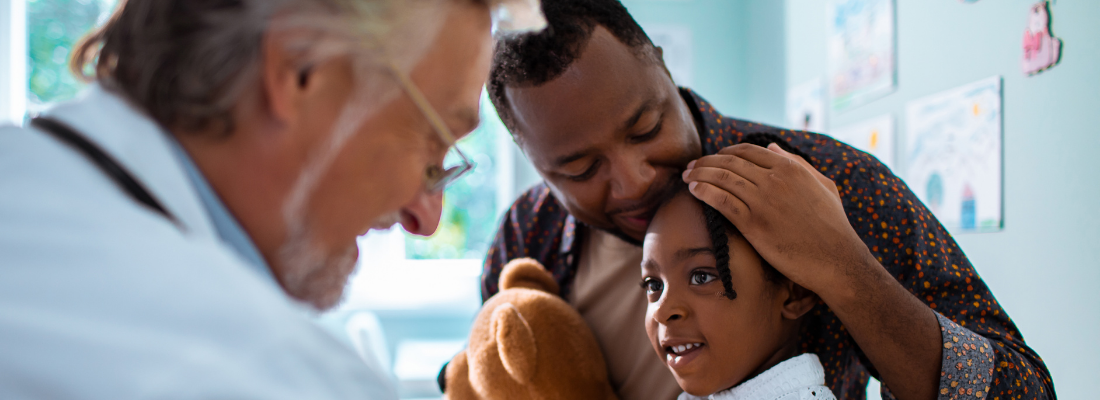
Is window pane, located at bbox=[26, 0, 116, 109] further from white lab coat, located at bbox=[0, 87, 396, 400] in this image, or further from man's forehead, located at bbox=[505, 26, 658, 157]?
white lab coat, located at bbox=[0, 87, 396, 400]

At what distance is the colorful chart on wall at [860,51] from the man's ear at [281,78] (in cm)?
218

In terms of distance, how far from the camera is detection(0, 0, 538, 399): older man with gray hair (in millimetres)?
435

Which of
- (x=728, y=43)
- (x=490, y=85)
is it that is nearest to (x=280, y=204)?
(x=490, y=85)

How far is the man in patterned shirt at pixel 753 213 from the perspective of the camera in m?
0.98

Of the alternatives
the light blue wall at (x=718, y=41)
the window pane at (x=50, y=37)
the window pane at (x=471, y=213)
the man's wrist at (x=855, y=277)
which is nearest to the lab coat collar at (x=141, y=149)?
the man's wrist at (x=855, y=277)

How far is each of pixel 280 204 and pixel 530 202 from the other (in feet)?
3.52

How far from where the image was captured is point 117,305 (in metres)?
0.44

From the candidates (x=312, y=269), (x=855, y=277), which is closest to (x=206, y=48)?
(x=312, y=269)

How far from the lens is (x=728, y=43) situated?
387 cm

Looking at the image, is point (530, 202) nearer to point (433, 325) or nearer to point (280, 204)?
point (280, 204)

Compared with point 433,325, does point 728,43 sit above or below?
above

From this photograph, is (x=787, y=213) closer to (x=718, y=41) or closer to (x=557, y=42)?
(x=557, y=42)

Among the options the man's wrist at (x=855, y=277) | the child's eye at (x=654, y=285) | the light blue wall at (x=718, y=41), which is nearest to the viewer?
the man's wrist at (x=855, y=277)

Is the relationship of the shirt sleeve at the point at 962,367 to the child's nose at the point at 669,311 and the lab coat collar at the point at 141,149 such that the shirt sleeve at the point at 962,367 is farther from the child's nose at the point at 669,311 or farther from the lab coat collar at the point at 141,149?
the lab coat collar at the point at 141,149
